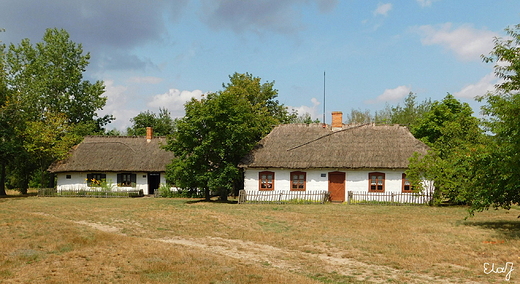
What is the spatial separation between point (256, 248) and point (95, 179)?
29718 mm

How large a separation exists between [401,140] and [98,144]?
89.0ft

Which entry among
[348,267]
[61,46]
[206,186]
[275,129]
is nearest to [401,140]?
[275,129]

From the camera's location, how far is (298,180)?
3158 cm

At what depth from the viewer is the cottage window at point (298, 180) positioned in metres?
31.5

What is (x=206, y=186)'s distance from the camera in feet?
101

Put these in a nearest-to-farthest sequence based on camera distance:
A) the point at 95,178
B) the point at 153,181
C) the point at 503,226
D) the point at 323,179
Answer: the point at 503,226 → the point at 323,179 → the point at 95,178 → the point at 153,181

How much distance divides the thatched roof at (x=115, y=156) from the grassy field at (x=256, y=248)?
17808 mm

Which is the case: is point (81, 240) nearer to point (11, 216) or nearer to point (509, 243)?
point (11, 216)

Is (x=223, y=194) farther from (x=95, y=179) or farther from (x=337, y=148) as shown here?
(x=95, y=179)

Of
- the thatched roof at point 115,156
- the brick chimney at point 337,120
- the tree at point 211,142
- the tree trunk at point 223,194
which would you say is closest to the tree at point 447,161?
the brick chimney at point 337,120

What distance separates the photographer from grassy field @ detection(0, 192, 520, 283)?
10398mm

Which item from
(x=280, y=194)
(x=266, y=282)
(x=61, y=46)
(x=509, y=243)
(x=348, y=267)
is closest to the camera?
(x=266, y=282)

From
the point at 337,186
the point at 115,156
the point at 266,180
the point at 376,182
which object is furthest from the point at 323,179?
the point at 115,156

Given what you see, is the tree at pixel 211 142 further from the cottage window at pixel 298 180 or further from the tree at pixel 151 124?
the tree at pixel 151 124
